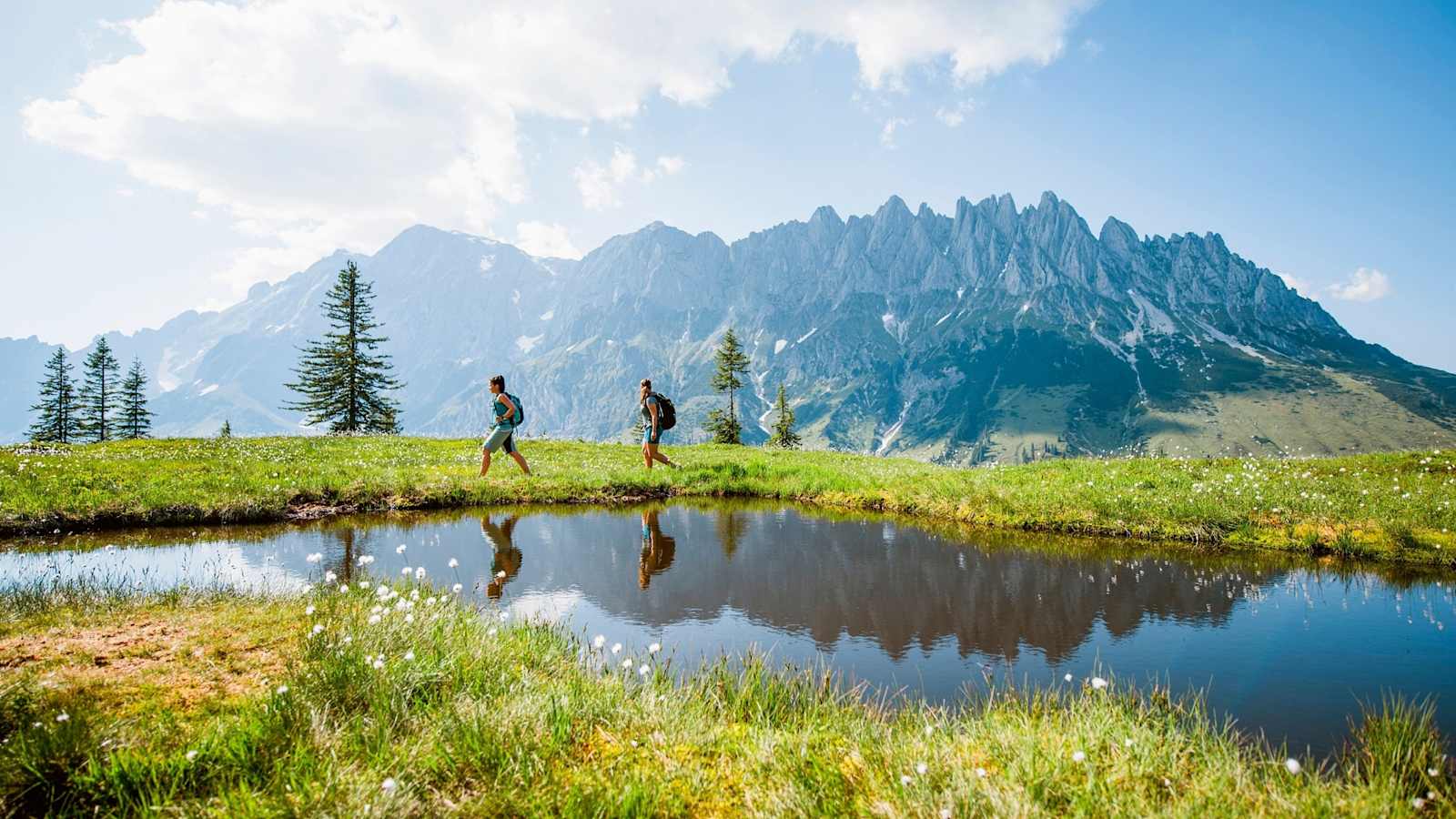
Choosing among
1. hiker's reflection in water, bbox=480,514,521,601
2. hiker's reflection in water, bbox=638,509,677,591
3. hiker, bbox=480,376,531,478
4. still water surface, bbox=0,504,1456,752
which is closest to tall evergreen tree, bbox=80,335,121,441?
hiker, bbox=480,376,531,478

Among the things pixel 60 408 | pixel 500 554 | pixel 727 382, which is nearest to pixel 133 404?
pixel 60 408

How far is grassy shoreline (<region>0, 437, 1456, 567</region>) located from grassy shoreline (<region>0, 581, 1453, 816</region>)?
10.6 meters

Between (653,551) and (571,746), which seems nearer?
(571,746)

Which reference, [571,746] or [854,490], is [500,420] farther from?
[571,746]

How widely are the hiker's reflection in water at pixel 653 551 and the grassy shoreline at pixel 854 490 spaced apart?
5234mm

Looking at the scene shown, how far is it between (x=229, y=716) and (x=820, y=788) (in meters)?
4.73

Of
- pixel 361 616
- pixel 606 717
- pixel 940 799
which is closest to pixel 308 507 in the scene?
pixel 361 616

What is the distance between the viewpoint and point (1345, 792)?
4.60 m

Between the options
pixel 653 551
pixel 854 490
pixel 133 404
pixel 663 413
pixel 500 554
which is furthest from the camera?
pixel 133 404

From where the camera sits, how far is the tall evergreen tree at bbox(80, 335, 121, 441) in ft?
296

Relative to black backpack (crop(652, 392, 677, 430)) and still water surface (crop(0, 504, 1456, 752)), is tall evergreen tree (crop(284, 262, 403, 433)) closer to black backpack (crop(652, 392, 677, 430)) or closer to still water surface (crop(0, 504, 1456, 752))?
black backpack (crop(652, 392, 677, 430))

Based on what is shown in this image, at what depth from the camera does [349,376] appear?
63812 millimetres

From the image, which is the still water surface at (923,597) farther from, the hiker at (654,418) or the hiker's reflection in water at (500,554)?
the hiker at (654,418)

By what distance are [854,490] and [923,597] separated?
10.8m
